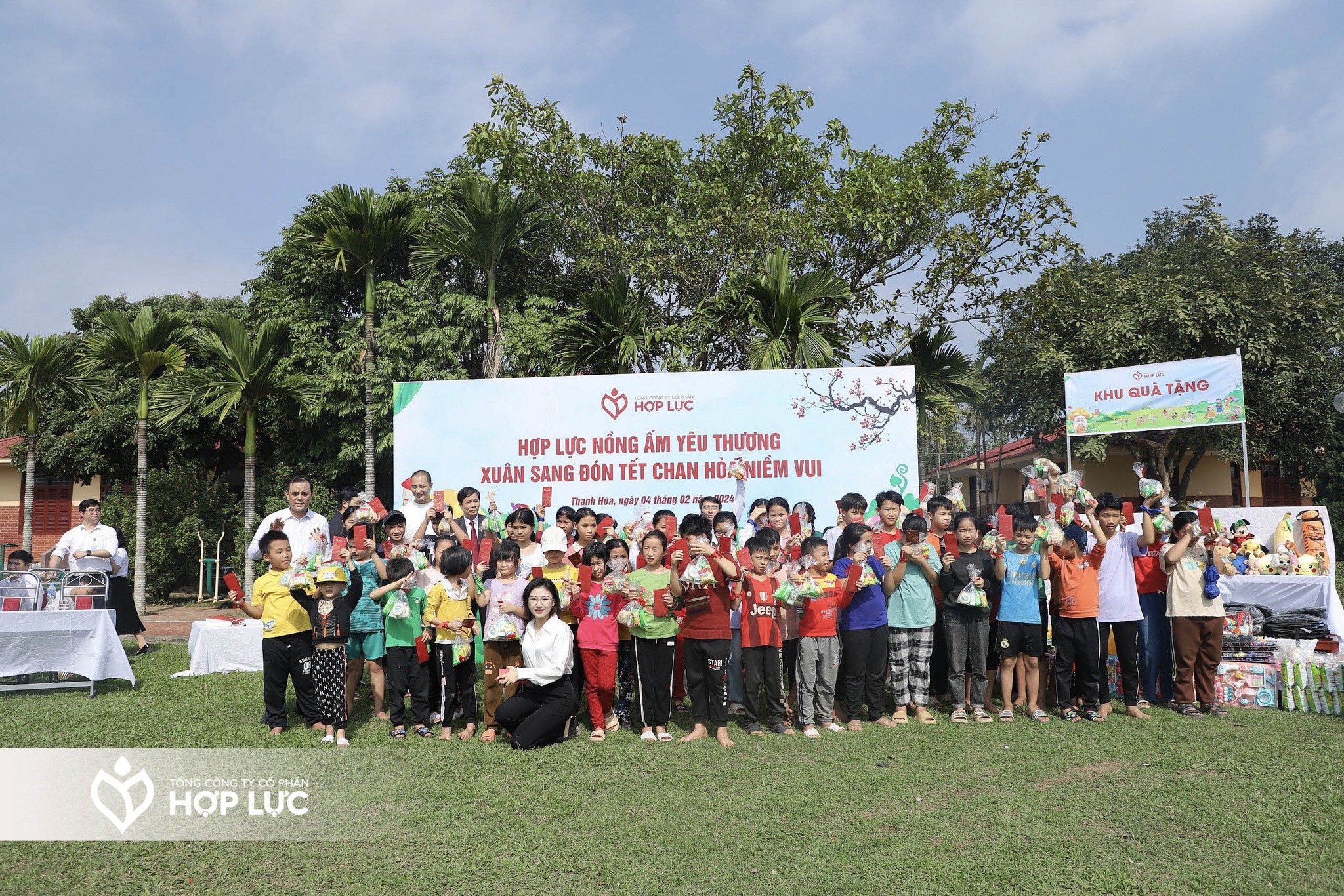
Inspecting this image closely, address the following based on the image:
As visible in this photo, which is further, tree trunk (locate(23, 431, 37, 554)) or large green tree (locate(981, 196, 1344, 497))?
large green tree (locate(981, 196, 1344, 497))

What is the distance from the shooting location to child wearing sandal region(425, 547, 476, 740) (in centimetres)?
595

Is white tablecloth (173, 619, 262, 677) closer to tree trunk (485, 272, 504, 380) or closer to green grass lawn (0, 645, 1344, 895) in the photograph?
green grass lawn (0, 645, 1344, 895)

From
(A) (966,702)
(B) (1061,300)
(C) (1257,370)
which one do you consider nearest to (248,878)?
(A) (966,702)

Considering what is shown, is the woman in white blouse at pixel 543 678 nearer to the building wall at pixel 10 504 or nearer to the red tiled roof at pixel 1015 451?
the red tiled roof at pixel 1015 451

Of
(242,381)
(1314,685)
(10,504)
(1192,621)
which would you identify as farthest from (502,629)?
(10,504)

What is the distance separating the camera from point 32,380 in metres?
13.5

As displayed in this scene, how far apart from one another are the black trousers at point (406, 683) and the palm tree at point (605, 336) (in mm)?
5755

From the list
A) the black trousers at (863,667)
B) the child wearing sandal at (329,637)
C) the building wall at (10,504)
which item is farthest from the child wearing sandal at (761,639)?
the building wall at (10,504)

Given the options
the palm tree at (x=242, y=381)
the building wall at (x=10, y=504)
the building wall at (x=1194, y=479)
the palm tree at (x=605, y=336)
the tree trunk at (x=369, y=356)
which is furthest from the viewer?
the building wall at (x=1194, y=479)

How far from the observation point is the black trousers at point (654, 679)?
5926mm

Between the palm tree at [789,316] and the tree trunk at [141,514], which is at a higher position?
the palm tree at [789,316]

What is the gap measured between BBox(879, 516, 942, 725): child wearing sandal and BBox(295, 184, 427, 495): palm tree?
9.04m

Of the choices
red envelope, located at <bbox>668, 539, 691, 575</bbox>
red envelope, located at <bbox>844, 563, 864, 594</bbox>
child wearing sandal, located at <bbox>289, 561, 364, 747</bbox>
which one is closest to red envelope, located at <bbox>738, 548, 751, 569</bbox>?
red envelope, located at <bbox>668, 539, 691, 575</bbox>

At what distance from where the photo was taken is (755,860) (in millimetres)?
3699
